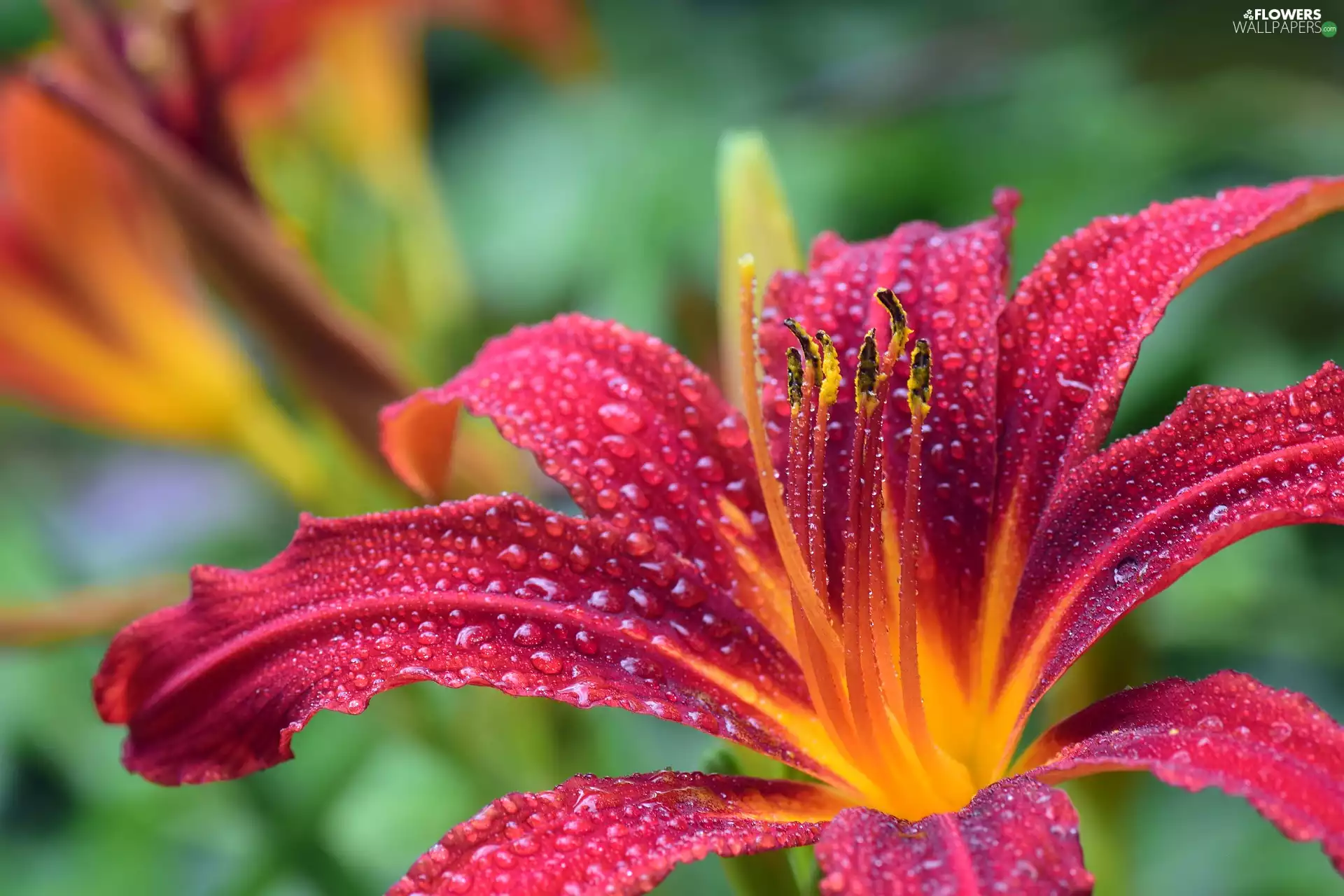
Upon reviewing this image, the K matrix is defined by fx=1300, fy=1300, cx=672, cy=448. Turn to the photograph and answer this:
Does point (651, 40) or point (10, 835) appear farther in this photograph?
point (651, 40)

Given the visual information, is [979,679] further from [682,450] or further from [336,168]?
[336,168]

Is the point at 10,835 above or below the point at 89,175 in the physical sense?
below

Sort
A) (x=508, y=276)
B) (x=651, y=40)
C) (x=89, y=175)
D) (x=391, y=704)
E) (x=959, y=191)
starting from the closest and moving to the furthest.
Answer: (x=391, y=704), (x=89, y=175), (x=959, y=191), (x=508, y=276), (x=651, y=40)

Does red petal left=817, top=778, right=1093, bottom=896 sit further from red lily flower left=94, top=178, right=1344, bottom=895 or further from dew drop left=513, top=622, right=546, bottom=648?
dew drop left=513, top=622, right=546, bottom=648

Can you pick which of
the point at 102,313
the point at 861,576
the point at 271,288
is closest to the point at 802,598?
the point at 861,576

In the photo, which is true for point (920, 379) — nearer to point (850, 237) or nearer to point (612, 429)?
point (612, 429)

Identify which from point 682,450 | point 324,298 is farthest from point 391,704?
point 682,450

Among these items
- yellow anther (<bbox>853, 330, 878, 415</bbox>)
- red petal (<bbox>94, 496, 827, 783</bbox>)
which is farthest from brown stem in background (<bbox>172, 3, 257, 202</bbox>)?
yellow anther (<bbox>853, 330, 878, 415</bbox>)

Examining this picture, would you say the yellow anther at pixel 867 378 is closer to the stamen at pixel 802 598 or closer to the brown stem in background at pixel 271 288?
the stamen at pixel 802 598
